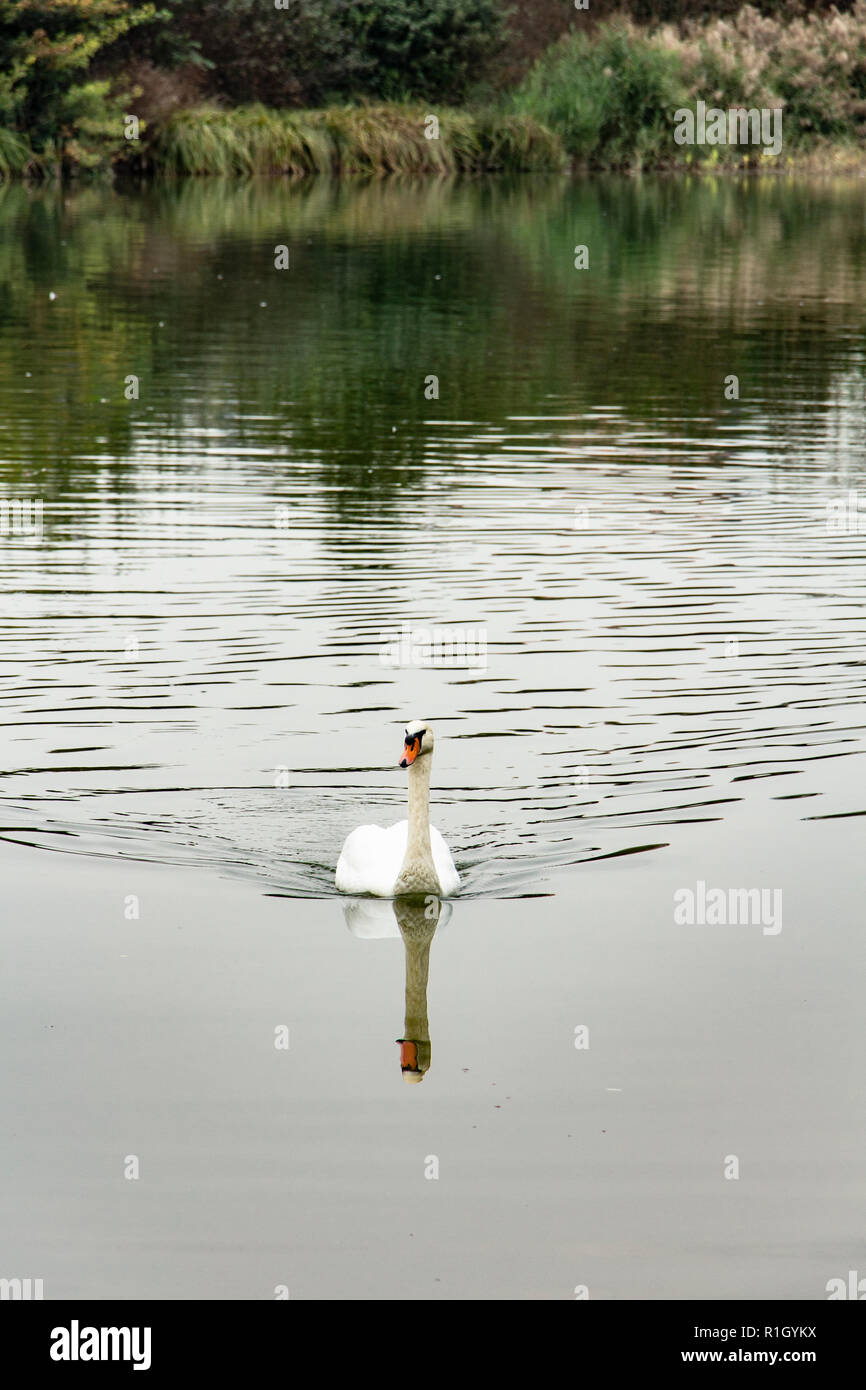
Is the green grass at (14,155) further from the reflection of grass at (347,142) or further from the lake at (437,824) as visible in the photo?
the lake at (437,824)

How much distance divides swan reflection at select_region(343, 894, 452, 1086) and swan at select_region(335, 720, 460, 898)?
0.14ft

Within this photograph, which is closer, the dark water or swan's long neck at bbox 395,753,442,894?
swan's long neck at bbox 395,753,442,894

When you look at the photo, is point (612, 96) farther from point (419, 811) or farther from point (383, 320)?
point (419, 811)

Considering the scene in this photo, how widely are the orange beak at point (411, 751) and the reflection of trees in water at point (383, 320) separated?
22.2 feet

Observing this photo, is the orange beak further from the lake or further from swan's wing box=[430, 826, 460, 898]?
the lake

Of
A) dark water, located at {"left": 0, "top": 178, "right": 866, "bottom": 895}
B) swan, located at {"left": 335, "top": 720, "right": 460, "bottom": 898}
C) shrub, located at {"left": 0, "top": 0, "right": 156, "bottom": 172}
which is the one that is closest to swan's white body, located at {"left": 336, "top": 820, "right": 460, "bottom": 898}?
swan, located at {"left": 335, "top": 720, "right": 460, "bottom": 898}

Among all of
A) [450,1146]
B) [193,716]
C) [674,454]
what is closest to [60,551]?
[193,716]

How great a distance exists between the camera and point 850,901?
7.55 m

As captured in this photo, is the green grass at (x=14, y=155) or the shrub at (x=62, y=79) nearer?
the shrub at (x=62, y=79)

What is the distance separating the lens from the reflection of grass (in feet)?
158

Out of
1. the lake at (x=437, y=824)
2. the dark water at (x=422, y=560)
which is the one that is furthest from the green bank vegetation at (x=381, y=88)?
the lake at (x=437, y=824)

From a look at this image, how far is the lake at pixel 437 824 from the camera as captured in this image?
5348 millimetres

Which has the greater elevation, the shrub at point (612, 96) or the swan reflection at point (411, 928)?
the shrub at point (612, 96)

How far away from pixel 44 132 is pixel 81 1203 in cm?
4364
